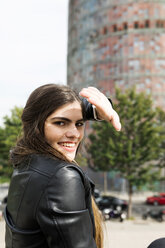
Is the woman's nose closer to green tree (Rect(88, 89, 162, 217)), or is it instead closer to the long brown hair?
the long brown hair

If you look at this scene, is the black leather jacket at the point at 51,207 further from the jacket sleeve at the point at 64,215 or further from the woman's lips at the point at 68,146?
the woman's lips at the point at 68,146

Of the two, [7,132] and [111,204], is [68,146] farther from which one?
[111,204]

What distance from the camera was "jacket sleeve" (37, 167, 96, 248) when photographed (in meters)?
1.44

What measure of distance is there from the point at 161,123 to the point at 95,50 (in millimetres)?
24911

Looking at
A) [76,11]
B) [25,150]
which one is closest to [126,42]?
[76,11]

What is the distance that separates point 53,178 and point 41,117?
509 millimetres

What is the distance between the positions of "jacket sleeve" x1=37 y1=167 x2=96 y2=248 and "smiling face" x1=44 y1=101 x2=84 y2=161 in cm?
43

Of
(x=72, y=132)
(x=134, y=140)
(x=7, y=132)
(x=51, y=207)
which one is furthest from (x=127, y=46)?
(x=51, y=207)

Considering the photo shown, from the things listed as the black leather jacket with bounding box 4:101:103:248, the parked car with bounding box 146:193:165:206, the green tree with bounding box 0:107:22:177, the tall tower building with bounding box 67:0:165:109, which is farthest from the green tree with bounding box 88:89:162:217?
the tall tower building with bounding box 67:0:165:109

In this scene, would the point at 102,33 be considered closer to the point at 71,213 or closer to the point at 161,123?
the point at 161,123

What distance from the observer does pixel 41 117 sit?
1.89m

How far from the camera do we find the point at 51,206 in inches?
57.1

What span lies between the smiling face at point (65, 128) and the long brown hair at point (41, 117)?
3 centimetres

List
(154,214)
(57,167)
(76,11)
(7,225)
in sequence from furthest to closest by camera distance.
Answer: (76,11)
(154,214)
(7,225)
(57,167)
